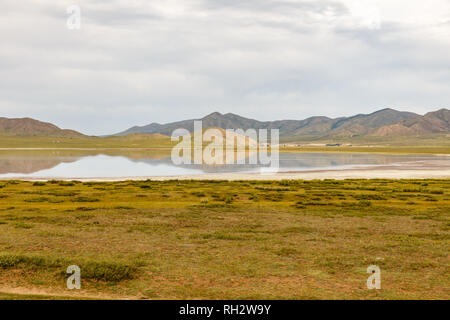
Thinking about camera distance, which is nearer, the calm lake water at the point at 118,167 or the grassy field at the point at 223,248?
the grassy field at the point at 223,248

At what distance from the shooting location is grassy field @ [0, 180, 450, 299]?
44.8ft

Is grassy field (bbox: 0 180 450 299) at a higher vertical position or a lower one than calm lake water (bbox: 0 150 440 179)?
lower

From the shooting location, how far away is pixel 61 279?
14531mm

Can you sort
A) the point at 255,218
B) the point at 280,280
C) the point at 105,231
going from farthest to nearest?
the point at 255,218
the point at 105,231
the point at 280,280

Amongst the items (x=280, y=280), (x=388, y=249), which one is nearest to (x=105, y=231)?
(x=280, y=280)

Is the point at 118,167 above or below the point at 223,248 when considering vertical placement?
above

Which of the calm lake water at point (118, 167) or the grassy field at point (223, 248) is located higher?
the calm lake water at point (118, 167)

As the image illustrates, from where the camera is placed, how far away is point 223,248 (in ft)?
62.6

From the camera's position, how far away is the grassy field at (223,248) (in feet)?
44.8

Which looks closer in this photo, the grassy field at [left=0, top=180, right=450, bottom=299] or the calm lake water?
the grassy field at [left=0, top=180, right=450, bottom=299]

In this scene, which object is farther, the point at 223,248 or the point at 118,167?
the point at 118,167

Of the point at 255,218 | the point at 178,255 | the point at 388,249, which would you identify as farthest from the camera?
the point at 255,218
